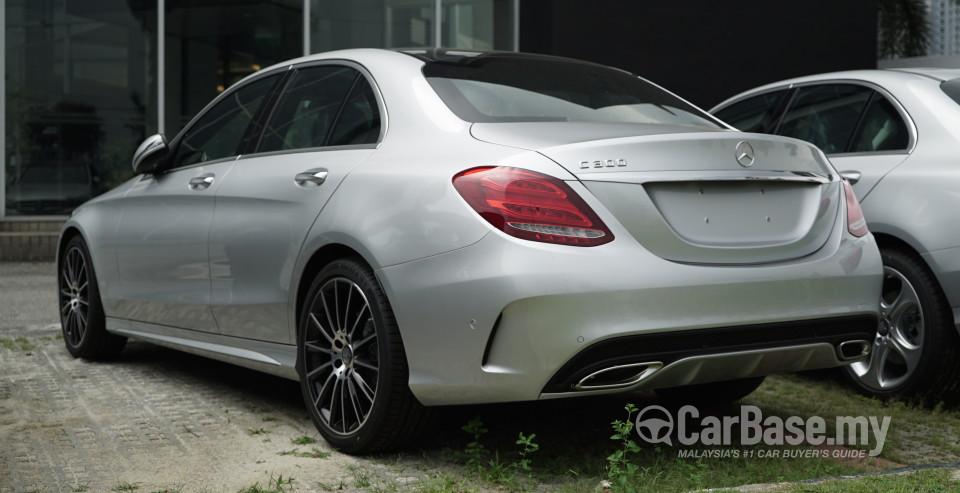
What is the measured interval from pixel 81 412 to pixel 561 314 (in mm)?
2444

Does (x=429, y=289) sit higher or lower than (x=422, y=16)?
lower

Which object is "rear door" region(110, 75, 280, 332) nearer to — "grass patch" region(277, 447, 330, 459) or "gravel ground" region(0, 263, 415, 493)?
"gravel ground" region(0, 263, 415, 493)

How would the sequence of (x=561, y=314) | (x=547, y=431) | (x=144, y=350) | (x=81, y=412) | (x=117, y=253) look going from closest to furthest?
(x=561, y=314) → (x=547, y=431) → (x=81, y=412) → (x=117, y=253) → (x=144, y=350)

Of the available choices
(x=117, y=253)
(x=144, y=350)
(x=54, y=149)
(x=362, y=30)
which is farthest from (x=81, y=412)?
(x=362, y=30)

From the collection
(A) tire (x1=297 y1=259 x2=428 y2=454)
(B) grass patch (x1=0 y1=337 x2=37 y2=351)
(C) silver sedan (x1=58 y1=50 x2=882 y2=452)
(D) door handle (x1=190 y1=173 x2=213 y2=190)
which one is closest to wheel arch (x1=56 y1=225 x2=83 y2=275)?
(B) grass patch (x1=0 y1=337 x2=37 y2=351)

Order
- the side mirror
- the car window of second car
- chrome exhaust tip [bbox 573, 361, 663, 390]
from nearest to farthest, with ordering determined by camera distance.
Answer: chrome exhaust tip [bbox 573, 361, 663, 390] → the car window of second car → the side mirror

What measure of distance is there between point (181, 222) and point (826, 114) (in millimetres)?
3231

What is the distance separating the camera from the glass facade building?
1244cm

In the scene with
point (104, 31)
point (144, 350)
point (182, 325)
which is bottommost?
point (144, 350)

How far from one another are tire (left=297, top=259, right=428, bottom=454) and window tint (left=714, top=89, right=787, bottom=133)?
3.05 meters

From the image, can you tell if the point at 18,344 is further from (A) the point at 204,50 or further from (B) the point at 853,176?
(A) the point at 204,50

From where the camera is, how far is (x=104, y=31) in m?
12.8

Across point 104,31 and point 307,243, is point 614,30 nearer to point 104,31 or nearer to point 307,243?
point 104,31

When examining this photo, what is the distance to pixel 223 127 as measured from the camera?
5094 mm
